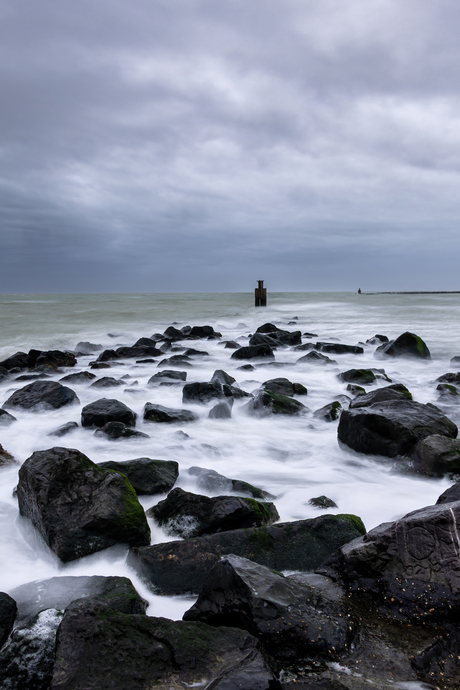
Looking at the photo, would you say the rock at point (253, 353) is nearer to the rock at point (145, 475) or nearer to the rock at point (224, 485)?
the rock at point (224, 485)

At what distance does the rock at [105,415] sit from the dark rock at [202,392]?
948 millimetres

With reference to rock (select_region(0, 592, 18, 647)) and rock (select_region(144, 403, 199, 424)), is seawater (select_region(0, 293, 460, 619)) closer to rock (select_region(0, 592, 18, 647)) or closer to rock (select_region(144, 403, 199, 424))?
rock (select_region(144, 403, 199, 424))

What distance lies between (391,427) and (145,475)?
2.10m

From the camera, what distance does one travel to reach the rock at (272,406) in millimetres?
5105

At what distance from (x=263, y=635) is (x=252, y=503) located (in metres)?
1.07

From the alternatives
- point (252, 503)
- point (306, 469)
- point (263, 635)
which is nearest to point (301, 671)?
point (263, 635)

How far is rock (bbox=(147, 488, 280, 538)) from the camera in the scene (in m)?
2.58

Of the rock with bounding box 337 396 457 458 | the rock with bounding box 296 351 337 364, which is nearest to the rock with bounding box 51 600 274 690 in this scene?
the rock with bounding box 337 396 457 458

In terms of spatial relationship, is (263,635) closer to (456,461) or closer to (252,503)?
(252,503)

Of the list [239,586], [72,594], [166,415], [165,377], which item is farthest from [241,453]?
[165,377]

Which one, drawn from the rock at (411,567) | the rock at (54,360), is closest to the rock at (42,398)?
the rock at (54,360)

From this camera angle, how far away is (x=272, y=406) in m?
5.11

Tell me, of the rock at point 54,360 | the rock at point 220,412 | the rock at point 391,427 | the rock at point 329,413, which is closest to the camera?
the rock at point 391,427

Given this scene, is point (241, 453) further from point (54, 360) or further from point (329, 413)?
point (54, 360)
